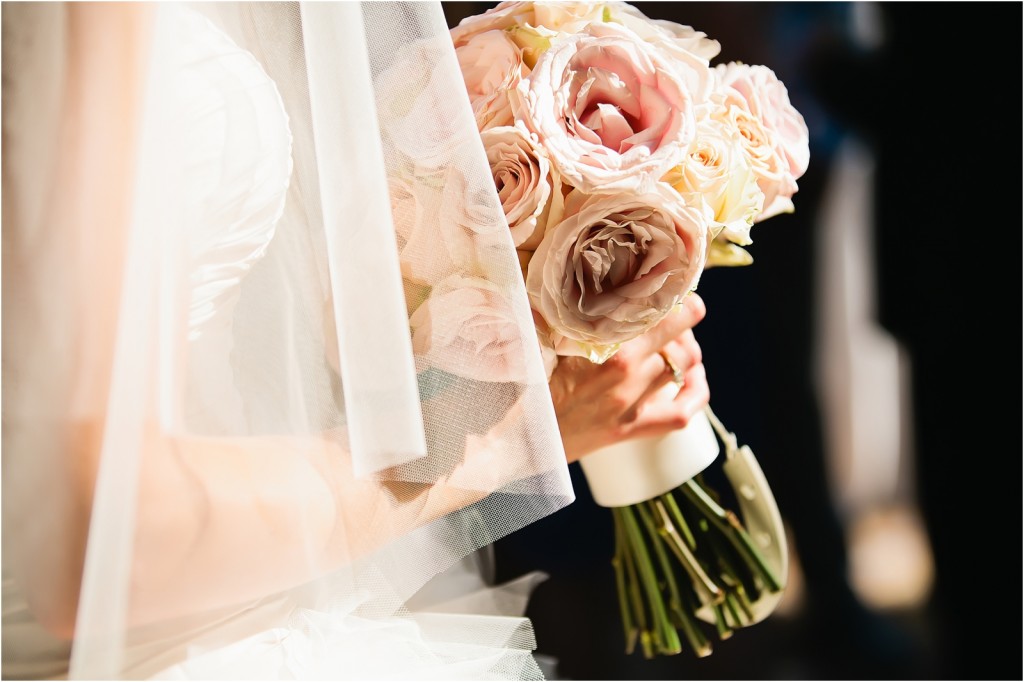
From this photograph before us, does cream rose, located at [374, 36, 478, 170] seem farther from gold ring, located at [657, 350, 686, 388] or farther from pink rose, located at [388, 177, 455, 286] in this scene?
gold ring, located at [657, 350, 686, 388]

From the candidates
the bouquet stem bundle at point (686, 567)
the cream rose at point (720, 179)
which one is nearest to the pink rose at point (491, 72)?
the cream rose at point (720, 179)

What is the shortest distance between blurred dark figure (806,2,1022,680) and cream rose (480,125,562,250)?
2.79ft

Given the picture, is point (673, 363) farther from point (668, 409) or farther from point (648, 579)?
point (648, 579)

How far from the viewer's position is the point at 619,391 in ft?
2.33

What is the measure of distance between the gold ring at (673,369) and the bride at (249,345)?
251 mm

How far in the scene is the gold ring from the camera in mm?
741

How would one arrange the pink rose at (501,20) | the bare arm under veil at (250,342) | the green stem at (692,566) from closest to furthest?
the bare arm under veil at (250,342) → the pink rose at (501,20) → the green stem at (692,566)

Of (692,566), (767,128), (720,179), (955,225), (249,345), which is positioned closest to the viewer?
(249,345)

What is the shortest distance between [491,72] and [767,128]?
274 mm

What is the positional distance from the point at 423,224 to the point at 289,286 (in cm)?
10

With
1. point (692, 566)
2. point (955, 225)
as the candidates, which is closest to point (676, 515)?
point (692, 566)

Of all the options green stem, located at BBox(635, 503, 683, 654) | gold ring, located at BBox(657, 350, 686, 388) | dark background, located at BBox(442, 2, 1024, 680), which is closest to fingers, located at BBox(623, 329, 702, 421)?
gold ring, located at BBox(657, 350, 686, 388)

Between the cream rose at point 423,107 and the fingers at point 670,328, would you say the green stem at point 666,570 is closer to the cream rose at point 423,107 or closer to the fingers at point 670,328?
the fingers at point 670,328

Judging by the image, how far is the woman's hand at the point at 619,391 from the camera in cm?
70
